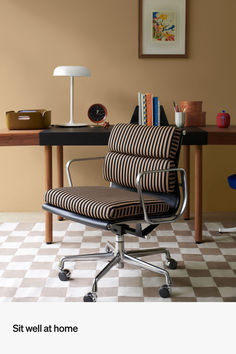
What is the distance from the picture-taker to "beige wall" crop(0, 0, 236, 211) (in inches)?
160

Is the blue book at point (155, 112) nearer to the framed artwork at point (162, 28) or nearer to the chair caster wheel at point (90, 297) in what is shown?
the framed artwork at point (162, 28)

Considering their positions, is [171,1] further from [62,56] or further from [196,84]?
[62,56]

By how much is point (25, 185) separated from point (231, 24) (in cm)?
211

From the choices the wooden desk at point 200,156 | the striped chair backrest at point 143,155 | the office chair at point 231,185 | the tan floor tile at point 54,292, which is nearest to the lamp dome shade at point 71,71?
the striped chair backrest at point 143,155

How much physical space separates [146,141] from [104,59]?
1.49 metres

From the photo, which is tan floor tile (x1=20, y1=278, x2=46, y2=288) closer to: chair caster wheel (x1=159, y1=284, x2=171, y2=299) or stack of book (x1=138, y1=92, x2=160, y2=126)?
chair caster wheel (x1=159, y1=284, x2=171, y2=299)

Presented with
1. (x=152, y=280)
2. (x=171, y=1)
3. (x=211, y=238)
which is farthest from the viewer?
(x=171, y=1)

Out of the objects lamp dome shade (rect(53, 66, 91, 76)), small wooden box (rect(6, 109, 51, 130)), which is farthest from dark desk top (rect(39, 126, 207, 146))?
lamp dome shade (rect(53, 66, 91, 76))

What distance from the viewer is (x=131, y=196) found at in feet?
8.99

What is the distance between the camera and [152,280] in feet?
9.37

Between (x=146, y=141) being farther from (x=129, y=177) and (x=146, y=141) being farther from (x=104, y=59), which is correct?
(x=104, y=59)

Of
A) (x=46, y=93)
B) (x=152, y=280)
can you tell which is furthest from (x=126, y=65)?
(x=152, y=280)

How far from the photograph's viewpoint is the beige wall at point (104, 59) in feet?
13.4

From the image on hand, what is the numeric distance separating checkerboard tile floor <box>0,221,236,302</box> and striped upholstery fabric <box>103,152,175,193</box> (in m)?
0.52
